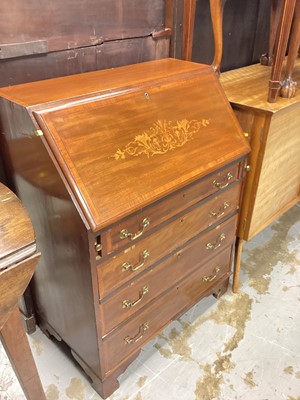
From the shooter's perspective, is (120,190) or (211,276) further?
(211,276)

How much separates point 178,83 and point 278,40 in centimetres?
50

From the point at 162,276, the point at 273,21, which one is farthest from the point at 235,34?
the point at 162,276

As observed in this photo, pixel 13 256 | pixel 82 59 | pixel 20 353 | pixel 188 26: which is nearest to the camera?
pixel 13 256

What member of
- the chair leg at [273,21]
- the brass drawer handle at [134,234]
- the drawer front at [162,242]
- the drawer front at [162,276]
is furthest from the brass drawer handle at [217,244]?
the chair leg at [273,21]

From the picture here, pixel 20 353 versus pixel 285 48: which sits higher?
pixel 285 48

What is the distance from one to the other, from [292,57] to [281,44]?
144 mm

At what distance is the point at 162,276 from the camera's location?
1437 millimetres

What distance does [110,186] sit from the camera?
3.60 feet

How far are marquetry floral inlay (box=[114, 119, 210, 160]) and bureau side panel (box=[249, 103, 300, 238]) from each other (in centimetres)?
42

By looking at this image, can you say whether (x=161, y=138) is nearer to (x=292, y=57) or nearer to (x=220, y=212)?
(x=220, y=212)

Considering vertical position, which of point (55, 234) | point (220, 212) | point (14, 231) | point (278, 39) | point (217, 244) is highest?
point (278, 39)

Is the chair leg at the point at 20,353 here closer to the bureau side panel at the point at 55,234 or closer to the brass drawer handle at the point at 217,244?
the bureau side panel at the point at 55,234

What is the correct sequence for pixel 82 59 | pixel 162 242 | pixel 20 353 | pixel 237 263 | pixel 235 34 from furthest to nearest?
pixel 235 34 → pixel 237 263 → pixel 82 59 → pixel 162 242 → pixel 20 353

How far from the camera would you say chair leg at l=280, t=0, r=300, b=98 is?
61.4 inches
